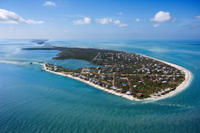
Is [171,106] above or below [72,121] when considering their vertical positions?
above

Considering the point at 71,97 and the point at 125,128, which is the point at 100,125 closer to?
the point at 125,128

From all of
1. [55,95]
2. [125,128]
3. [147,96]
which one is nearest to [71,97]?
[55,95]

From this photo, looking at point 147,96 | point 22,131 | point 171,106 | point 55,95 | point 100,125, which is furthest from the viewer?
point 55,95

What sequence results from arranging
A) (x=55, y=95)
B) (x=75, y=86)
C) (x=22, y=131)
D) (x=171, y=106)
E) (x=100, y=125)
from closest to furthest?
(x=22, y=131) → (x=100, y=125) → (x=171, y=106) → (x=55, y=95) → (x=75, y=86)

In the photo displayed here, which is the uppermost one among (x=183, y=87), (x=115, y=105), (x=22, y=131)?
(x=183, y=87)

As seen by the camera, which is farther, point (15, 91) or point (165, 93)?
point (15, 91)

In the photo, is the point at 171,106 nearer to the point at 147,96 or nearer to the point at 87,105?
the point at 147,96

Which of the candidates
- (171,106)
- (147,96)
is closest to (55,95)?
(147,96)

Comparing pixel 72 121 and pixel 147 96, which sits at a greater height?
pixel 147 96

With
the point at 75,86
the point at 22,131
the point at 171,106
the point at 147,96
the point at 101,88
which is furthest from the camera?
the point at 75,86
